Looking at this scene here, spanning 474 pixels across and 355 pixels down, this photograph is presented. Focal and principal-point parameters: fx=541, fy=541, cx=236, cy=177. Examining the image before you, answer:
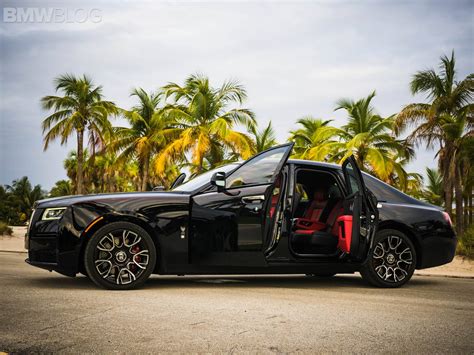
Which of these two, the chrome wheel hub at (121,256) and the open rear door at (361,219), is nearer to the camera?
the chrome wheel hub at (121,256)

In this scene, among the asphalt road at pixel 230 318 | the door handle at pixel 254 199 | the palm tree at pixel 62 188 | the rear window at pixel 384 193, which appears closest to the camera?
the asphalt road at pixel 230 318

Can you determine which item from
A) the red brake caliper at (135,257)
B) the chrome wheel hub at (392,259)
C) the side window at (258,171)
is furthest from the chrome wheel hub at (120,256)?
the chrome wheel hub at (392,259)

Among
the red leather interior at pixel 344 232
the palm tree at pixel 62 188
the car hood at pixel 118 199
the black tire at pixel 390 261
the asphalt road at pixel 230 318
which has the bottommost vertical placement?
the asphalt road at pixel 230 318

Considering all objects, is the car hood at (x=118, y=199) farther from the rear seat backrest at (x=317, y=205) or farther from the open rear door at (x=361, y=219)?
the rear seat backrest at (x=317, y=205)

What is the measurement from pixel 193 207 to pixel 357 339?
2.90 metres

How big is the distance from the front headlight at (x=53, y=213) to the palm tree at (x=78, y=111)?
26.2 metres

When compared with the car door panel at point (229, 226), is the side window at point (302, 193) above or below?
above

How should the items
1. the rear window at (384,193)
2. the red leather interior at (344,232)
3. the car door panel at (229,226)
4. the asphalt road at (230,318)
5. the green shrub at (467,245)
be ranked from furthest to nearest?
the green shrub at (467,245) < the rear window at (384,193) < the red leather interior at (344,232) < the car door panel at (229,226) < the asphalt road at (230,318)

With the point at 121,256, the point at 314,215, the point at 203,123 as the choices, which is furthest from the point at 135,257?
the point at 203,123

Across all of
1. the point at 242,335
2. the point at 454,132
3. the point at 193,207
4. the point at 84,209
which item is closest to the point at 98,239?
the point at 84,209

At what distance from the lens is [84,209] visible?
20.6 feet

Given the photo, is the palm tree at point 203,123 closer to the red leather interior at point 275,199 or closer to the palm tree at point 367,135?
the palm tree at point 367,135

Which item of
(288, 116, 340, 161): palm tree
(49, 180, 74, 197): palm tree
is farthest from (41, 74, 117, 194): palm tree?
(49, 180, 74, 197): palm tree

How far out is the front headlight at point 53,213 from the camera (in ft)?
20.8
